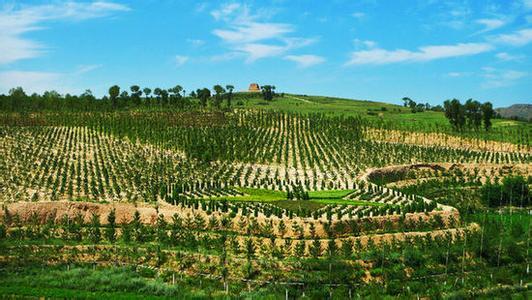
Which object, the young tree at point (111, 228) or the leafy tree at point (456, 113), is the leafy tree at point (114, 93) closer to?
the leafy tree at point (456, 113)

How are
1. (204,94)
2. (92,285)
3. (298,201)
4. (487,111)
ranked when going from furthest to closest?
(204,94) → (487,111) → (298,201) → (92,285)

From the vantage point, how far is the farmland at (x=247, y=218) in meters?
33.3

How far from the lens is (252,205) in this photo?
4988cm

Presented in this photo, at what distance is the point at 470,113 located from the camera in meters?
108

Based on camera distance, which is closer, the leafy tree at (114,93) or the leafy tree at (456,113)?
the leafy tree at (456,113)

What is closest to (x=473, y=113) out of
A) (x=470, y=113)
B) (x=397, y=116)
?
(x=470, y=113)

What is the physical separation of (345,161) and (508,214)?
89.1 ft

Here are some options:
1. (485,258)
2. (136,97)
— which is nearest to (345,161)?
(485,258)

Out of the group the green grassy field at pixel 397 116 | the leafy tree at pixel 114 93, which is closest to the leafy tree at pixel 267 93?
the green grassy field at pixel 397 116

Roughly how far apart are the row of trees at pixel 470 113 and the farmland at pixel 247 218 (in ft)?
62.7

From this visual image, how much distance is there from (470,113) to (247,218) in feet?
251

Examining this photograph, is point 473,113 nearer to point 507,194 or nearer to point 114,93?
point 507,194

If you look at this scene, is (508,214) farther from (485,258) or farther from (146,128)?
(146,128)

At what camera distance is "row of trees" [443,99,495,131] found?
106m
